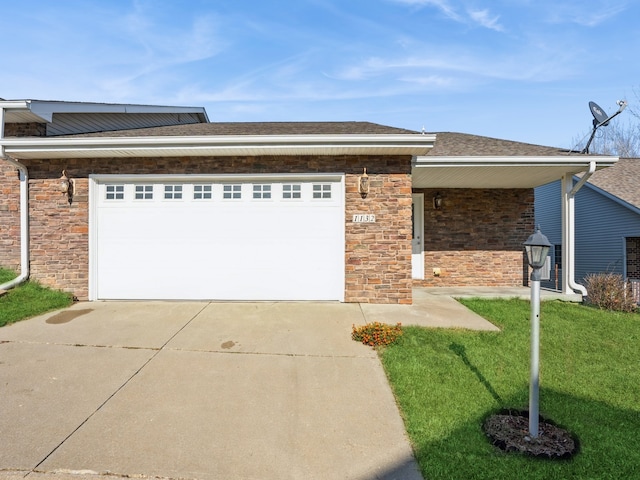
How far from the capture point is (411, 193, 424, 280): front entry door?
9.48 m

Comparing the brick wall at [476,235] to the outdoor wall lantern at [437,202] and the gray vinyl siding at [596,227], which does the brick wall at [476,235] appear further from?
the gray vinyl siding at [596,227]

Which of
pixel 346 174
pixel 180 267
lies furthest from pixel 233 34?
pixel 180 267

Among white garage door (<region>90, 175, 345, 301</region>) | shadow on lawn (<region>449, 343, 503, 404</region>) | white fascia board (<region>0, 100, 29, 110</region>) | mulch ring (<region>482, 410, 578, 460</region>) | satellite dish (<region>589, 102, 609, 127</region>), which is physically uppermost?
satellite dish (<region>589, 102, 609, 127</region>)

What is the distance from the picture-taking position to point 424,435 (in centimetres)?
276

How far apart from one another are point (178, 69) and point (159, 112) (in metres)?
1.74

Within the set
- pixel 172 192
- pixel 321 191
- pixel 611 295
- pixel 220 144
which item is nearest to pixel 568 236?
pixel 611 295

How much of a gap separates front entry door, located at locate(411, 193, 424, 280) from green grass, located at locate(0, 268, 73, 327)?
25.3 feet

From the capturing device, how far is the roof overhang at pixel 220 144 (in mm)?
6230

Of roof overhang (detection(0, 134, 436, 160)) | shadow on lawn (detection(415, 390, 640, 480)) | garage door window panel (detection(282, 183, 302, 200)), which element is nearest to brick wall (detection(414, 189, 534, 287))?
roof overhang (detection(0, 134, 436, 160))

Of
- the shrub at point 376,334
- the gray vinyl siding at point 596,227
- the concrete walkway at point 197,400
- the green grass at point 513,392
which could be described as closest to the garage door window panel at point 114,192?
the concrete walkway at point 197,400

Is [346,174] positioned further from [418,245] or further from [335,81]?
[335,81]

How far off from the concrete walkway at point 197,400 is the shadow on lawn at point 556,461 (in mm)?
239

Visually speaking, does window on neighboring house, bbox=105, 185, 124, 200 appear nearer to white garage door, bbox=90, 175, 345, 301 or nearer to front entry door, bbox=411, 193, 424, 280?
white garage door, bbox=90, 175, 345, 301

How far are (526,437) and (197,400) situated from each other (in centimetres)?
275
